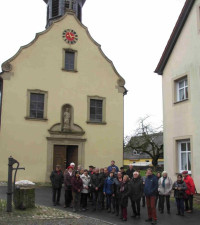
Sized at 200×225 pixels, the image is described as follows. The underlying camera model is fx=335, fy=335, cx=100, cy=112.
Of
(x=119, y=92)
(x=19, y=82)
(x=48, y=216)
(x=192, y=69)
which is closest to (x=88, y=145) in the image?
(x=119, y=92)

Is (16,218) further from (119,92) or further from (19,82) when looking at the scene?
(119,92)

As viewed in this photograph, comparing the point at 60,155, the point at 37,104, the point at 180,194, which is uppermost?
the point at 37,104

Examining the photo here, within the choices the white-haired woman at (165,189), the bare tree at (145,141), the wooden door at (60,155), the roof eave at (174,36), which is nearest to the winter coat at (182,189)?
the white-haired woman at (165,189)

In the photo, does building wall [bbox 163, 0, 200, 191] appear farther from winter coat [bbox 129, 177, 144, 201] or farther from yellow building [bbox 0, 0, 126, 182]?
yellow building [bbox 0, 0, 126, 182]

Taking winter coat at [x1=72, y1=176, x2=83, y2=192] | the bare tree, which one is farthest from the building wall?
the bare tree

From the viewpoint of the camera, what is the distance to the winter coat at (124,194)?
1085cm

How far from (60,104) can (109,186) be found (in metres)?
9.98

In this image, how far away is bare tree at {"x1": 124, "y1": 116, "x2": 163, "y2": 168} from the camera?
4734cm

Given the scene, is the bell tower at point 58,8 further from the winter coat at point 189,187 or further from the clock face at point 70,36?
the winter coat at point 189,187

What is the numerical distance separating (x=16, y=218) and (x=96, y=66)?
14776 mm

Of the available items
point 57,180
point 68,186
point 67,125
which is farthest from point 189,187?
point 67,125

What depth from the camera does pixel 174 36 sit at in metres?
16.5

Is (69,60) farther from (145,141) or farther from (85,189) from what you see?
(145,141)

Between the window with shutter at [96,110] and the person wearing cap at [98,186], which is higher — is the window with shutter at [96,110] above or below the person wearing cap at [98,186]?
above
